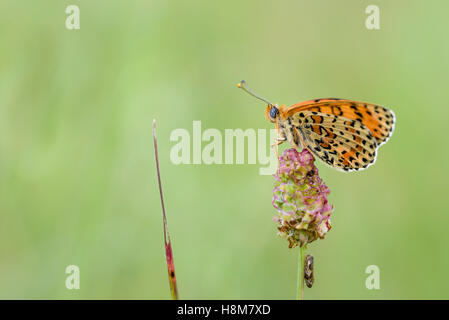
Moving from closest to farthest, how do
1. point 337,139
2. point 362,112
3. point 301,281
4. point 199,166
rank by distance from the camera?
point 301,281
point 362,112
point 337,139
point 199,166

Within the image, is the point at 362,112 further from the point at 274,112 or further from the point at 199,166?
the point at 199,166

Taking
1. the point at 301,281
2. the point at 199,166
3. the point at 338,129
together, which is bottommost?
the point at 301,281

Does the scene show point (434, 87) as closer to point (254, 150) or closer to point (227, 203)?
point (254, 150)

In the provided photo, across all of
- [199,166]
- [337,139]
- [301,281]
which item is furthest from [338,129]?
[199,166]

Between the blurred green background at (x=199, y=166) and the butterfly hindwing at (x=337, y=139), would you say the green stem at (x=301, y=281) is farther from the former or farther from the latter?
the blurred green background at (x=199, y=166)

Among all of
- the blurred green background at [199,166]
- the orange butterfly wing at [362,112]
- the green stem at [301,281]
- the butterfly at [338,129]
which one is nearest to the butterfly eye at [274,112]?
the butterfly at [338,129]

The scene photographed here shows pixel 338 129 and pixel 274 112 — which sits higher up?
pixel 274 112
